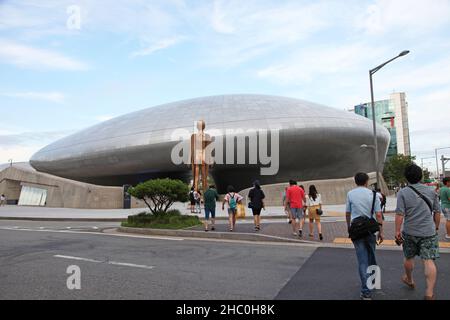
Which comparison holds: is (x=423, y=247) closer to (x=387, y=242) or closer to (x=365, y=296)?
(x=365, y=296)

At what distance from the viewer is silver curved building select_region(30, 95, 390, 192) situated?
3719 centimetres

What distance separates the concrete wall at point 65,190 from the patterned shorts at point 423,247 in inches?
1115

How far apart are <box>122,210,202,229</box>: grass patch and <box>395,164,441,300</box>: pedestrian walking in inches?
343

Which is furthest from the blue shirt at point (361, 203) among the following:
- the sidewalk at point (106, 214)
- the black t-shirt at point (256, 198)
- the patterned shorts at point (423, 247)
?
the sidewalk at point (106, 214)

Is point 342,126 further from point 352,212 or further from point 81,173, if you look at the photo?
point 352,212

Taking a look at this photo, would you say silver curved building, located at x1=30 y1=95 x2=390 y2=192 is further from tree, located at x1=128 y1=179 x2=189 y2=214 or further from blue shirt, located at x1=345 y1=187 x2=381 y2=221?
blue shirt, located at x1=345 y1=187 x2=381 y2=221

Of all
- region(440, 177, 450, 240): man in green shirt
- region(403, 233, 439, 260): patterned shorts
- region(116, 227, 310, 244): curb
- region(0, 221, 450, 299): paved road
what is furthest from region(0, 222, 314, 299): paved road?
region(440, 177, 450, 240): man in green shirt

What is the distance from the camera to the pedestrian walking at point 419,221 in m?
4.31

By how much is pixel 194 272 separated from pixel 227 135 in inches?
1208

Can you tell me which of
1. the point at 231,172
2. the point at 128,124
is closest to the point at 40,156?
the point at 128,124

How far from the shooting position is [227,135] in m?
36.3

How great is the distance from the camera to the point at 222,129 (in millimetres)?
36688

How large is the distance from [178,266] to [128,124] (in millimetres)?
37383
